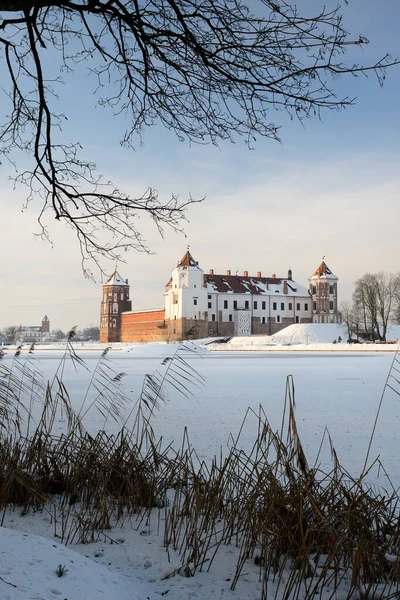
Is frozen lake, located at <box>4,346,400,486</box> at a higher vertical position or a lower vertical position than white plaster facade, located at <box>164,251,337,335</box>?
lower

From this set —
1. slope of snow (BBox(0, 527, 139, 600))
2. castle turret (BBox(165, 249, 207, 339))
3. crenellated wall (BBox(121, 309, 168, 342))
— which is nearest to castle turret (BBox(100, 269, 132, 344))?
crenellated wall (BBox(121, 309, 168, 342))

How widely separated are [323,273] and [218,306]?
18.9 meters

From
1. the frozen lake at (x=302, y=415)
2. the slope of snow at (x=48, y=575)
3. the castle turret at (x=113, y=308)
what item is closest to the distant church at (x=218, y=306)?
the castle turret at (x=113, y=308)

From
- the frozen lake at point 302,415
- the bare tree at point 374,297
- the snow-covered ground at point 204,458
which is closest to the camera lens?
the snow-covered ground at point 204,458

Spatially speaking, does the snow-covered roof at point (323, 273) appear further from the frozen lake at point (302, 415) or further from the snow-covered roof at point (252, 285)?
the frozen lake at point (302, 415)

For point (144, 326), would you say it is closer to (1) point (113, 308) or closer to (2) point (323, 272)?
(1) point (113, 308)

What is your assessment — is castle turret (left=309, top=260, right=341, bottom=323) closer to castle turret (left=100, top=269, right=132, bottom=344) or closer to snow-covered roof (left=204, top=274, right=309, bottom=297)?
snow-covered roof (left=204, top=274, right=309, bottom=297)

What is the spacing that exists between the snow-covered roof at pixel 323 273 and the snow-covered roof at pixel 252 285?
324 centimetres

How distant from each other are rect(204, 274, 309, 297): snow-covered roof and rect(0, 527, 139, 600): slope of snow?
269 ft

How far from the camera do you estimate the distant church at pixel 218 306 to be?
81438 millimetres

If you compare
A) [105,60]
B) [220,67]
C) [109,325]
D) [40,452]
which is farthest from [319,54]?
[109,325]

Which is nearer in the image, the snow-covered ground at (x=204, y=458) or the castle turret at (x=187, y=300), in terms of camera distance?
the snow-covered ground at (x=204, y=458)

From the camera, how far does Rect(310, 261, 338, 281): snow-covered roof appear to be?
90.2m

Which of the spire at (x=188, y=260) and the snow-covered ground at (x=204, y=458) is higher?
the spire at (x=188, y=260)
